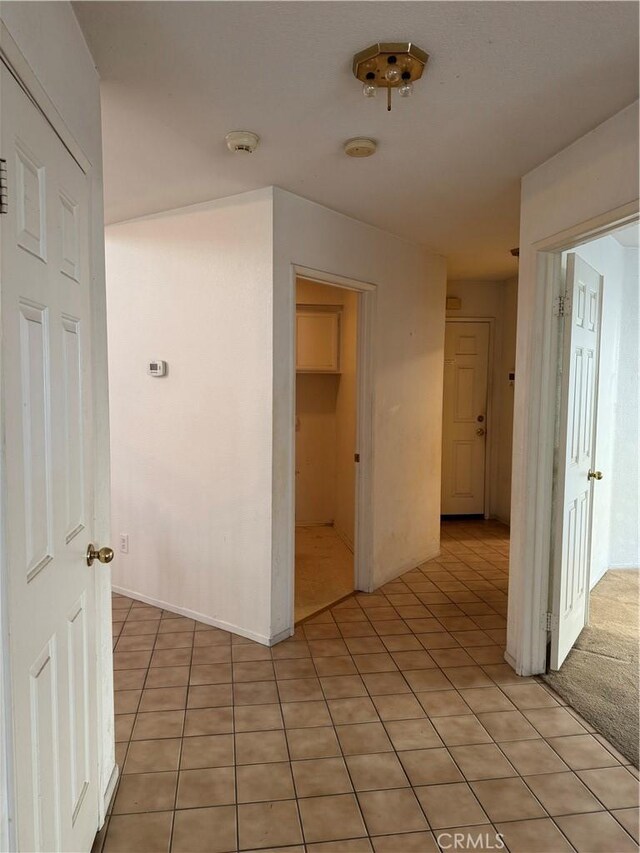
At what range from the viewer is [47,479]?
1.26 metres

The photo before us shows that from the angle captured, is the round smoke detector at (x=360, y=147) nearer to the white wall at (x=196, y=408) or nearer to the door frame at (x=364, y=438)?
the white wall at (x=196, y=408)

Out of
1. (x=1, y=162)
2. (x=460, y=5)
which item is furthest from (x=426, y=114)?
(x=1, y=162)

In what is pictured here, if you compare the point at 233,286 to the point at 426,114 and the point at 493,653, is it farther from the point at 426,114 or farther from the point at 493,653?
the point at 493,653

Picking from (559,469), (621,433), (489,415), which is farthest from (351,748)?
(489,415)

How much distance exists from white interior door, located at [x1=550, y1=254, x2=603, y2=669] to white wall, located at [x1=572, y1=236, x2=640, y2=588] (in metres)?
1.15

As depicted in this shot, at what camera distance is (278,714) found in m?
2.40

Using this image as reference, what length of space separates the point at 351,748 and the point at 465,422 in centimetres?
417

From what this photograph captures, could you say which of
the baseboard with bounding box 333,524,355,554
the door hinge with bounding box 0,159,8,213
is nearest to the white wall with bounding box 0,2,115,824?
the door hinge with bounding box 0,159,8,213

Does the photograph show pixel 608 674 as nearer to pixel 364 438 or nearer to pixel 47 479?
pixel 364 438

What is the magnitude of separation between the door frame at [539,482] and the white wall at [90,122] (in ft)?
6.17

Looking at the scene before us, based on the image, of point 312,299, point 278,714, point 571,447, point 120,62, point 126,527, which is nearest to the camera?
point 120,62

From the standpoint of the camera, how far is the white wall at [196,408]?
2.99 m

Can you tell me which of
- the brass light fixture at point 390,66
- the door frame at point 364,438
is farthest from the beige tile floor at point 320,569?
the brass light fixture at point 390,66

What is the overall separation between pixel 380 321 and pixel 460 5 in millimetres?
2347
